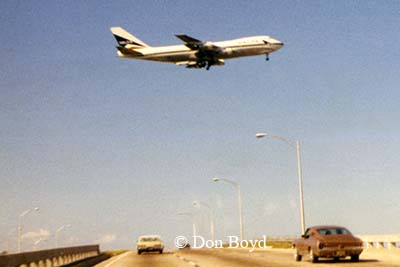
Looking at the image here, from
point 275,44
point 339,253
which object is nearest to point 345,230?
point 339,253

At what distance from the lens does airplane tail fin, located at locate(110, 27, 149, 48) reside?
93.8 m

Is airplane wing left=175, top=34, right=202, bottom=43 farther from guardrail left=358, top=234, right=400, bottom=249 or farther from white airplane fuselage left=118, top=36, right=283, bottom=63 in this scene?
guardrail left=358, top=234, right=400, bottom=249

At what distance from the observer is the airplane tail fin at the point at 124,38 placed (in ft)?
308

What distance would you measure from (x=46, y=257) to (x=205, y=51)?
47460 millimetres

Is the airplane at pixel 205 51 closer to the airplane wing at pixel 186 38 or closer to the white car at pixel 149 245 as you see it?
the airplane wing at pixel 186 38

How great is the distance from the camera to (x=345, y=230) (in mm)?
29203

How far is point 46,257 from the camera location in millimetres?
29578

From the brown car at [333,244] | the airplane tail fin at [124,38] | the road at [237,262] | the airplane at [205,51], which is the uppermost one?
the airplane tail fin at [124,38]

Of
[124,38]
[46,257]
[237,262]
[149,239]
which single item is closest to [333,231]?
[237,262]

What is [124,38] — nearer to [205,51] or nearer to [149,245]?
[205,51]

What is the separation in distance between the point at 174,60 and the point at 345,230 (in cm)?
5073

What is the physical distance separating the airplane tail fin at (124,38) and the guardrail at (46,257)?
5059 centimetres

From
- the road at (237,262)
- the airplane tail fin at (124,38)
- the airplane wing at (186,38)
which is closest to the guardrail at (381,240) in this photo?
the road at (237,262)

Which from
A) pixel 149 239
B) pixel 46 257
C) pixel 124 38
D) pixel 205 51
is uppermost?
pixel 124 38
